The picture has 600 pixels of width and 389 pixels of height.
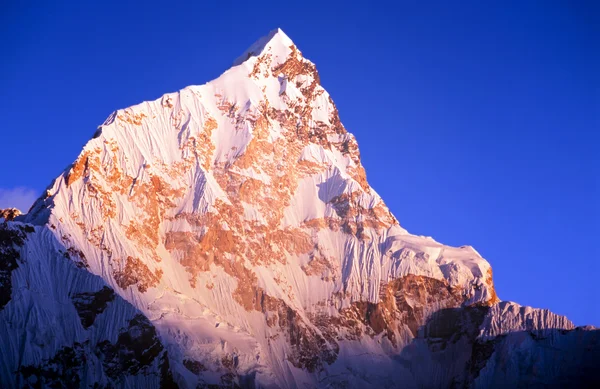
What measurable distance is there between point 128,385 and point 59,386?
1234cm

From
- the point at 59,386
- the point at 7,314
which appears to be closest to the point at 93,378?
the point at 59,386

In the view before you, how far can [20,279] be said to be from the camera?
199750mm

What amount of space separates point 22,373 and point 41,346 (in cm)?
654

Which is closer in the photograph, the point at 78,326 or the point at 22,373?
the point at 22,373

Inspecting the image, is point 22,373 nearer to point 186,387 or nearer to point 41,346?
point 41,346

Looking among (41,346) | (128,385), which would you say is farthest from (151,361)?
(41,346)

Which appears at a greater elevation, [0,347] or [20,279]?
[20,279]

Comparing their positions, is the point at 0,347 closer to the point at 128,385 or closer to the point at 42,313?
the point at 42,313

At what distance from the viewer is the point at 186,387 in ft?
652

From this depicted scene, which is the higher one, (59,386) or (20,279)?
(20,279)

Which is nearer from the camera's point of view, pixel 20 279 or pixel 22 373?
pixel 22 373

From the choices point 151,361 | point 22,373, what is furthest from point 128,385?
point 22,373

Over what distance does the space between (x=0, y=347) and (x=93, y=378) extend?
16818 millimetres

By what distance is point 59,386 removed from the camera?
619 feet
